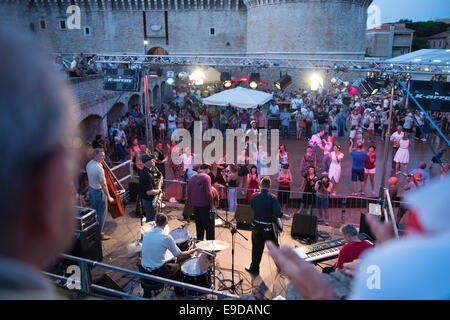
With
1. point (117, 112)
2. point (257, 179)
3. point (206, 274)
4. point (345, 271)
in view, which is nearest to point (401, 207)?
point (257, 179)

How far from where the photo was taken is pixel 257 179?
867cm

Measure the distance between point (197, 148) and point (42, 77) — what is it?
14.0 m

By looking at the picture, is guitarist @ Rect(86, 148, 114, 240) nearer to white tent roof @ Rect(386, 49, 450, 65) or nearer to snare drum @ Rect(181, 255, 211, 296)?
snare drum @ Rect(181, 255, 211, 296)

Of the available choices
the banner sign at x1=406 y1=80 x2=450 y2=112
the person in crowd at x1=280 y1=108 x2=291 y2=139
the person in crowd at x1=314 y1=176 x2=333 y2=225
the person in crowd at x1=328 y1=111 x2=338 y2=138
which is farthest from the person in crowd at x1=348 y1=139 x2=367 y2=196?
the person in crowd at x1=280 y1=108 x2=291 y2=139

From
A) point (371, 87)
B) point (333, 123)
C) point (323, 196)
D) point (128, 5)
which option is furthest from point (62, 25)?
point (323, 196)

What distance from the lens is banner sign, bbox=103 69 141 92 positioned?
9484 mm

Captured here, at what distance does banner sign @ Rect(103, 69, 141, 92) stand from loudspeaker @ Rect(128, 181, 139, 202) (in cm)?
291

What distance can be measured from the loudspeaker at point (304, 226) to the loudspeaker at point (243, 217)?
101 cm

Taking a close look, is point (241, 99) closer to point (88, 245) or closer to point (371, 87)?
point (371, 87)

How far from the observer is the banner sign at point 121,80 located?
31.1ft

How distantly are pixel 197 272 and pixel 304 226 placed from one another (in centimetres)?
325

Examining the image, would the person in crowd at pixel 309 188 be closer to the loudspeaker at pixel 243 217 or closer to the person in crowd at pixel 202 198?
the loudspeaker at pixel 243 217

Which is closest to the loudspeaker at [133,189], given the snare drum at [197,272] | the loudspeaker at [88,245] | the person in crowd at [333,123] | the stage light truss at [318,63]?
the loudspeaker at [88,245]
